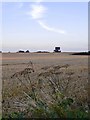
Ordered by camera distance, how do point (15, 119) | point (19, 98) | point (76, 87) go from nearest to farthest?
point (15, 119) < point (19, 98) < point (76, 87)

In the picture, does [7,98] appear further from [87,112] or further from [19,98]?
[87,112]

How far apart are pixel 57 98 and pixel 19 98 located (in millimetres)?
1986

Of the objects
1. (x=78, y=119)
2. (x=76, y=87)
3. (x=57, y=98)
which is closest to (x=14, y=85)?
(x=76, y=87)

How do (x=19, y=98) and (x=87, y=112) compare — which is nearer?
(x=87, y=112)

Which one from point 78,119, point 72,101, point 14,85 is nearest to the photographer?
point 78,119

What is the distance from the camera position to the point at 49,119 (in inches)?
271

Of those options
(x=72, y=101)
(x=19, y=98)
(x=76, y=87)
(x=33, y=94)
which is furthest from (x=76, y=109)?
(x=76, y=87)

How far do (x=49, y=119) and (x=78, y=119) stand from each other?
0.55 meters

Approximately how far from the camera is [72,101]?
7.98m

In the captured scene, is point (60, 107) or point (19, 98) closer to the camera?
point (60, 107)

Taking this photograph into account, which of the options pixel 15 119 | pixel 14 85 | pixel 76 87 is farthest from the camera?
pixel 14 85

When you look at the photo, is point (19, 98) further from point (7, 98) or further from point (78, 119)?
point (78, 119)

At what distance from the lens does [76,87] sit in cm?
1071

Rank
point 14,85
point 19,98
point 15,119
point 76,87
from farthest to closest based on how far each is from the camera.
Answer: point 14,85 < point 76,87 < point 19,98 < point 15,119
